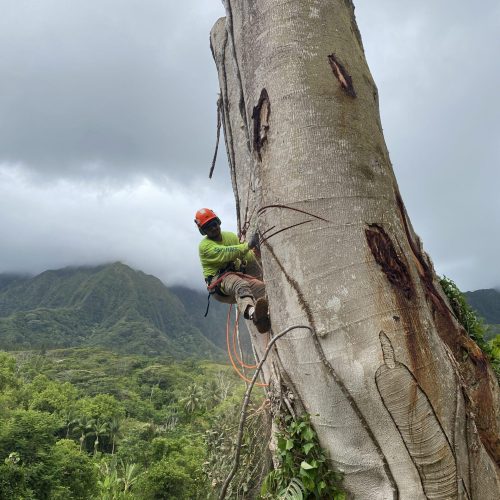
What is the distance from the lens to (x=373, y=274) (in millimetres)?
2180

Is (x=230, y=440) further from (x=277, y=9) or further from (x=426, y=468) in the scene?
(x=277, y=9)

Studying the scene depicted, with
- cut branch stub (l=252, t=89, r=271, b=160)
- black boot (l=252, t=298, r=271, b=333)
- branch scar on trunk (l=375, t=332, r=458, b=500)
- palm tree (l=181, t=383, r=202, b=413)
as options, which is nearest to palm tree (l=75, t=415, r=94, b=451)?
palm tree (l=181, t=383, r=202, b=413)

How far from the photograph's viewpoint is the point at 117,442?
4856 cm

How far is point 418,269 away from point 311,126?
3.12ft

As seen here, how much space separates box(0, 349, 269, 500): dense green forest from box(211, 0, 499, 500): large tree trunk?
4.37 ft

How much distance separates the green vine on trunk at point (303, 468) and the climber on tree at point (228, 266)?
140cm

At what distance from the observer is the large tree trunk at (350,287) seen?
2.02m

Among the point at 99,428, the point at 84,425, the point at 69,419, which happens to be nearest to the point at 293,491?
the point at 99,428

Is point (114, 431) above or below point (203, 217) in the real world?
below

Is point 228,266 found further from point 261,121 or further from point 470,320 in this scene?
point 470,320

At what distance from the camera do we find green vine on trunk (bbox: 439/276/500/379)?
3.01 meters

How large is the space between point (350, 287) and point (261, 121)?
3.72 feet

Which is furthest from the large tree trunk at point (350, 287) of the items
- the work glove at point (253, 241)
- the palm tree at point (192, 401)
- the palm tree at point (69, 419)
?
the palm tree at point (192, 401)

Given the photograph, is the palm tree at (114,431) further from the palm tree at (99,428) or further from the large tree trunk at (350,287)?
the large tree trunk at (350,287)
